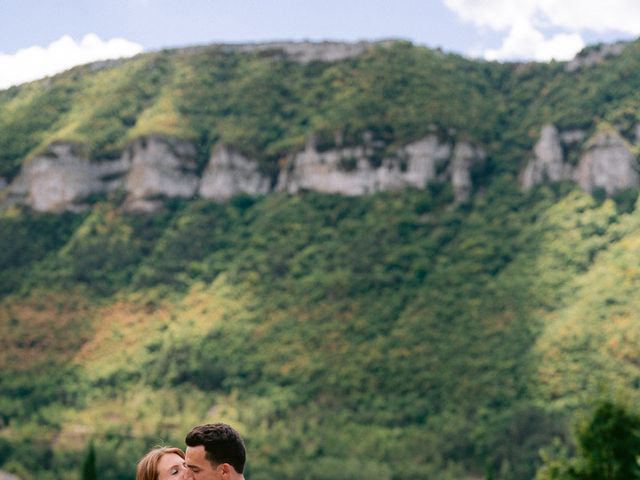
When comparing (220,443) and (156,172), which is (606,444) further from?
(156,172)

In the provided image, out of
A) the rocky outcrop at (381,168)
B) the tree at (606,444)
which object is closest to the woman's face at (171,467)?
the tree at (606,444)

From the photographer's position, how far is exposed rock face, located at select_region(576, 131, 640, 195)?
107312mm

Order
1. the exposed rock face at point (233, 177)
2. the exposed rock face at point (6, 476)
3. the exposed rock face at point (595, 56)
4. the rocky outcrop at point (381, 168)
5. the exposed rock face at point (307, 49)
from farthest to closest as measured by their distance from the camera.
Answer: the exposed rock face at point (307, 49), the exposed rock face at point (595, 56), the exposed rock face at point (233, 177), the rocky outcrop at point (381, 168), the exposed rock face at point (6, 476)

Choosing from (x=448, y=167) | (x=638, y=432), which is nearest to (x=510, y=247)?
(x=448, y=167)

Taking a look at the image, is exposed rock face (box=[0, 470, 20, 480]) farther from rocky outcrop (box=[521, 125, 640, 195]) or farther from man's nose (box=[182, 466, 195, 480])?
man's nose (box=[182, 466, 195, 480])

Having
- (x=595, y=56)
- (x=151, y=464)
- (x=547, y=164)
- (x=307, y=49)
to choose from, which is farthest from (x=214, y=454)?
(x=307, y=49)

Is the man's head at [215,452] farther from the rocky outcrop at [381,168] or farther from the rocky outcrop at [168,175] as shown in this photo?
the rocky outcrop at [168,175]

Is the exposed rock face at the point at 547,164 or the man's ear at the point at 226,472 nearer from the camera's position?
the man's ear at the point at 226,472

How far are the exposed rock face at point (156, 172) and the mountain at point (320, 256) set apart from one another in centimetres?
22

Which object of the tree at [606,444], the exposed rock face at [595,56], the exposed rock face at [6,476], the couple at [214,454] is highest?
the exposed rock face at [595,56]

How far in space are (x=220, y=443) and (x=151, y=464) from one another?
0.78 metres

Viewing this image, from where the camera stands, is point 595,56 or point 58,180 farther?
point 595,56

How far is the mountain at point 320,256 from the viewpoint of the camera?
86875 millimetres

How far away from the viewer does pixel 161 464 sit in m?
8.41
